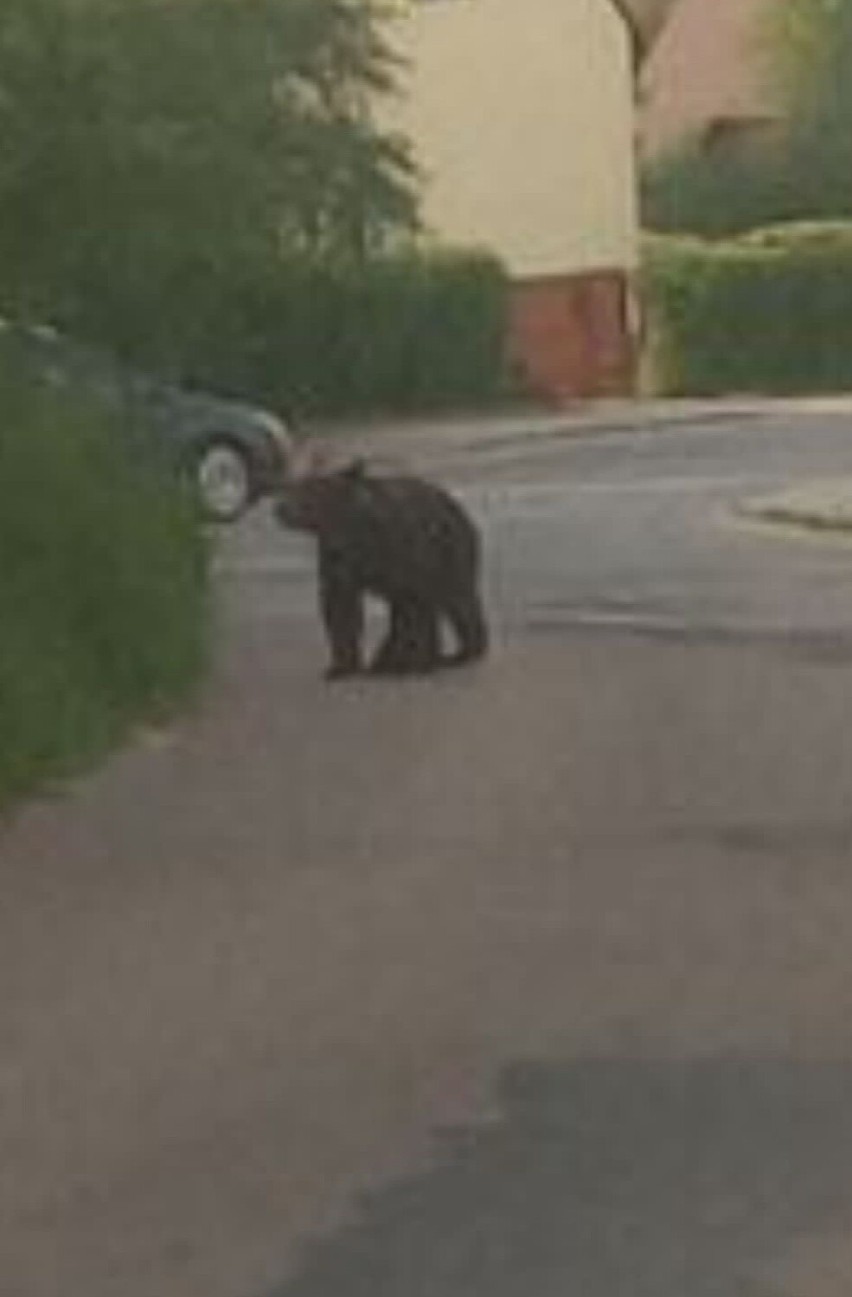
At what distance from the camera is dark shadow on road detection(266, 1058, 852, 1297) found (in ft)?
27.3

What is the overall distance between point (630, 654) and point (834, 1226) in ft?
42.1

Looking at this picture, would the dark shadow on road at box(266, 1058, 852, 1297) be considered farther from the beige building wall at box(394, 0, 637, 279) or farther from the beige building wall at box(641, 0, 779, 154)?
the beige building wall at box(641, 0, 779, 154)

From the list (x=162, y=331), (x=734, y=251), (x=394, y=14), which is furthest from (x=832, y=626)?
(x=734, y=251)

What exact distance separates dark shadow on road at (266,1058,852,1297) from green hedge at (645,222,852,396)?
49079 mm

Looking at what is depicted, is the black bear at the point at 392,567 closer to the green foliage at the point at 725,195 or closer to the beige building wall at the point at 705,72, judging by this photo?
the green foliage at the point at 725,195

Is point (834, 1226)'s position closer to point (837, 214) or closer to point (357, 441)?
point (357, 441)

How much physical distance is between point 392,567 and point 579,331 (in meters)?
39.9

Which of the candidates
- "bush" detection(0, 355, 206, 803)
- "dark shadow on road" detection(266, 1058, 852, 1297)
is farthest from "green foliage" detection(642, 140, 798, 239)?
"dark shadow on road" detection(266, 1058, 852, 1297)

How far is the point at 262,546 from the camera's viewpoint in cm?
3234

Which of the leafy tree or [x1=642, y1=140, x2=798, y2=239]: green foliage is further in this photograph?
[x1=642, y1=140, x2=798, y2=239]: green foliage

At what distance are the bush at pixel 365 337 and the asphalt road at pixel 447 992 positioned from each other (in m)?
30.3

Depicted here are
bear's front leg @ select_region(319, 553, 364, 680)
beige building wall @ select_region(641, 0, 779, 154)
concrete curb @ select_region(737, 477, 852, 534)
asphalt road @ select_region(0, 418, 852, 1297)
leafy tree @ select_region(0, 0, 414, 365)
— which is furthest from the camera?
beige building wall @ select_region(641, 0, 779, 154)

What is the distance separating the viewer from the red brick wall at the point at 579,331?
195 feet

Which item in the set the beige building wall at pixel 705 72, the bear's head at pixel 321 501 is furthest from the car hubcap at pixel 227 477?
the beige building wall at pixel 705 72
